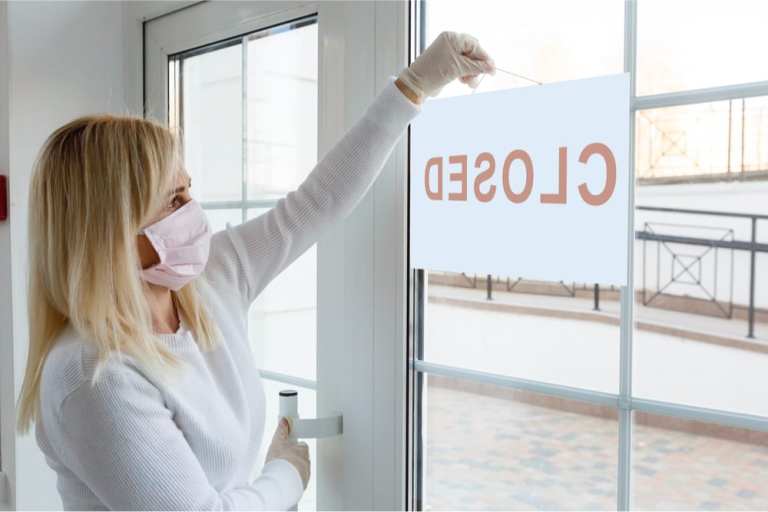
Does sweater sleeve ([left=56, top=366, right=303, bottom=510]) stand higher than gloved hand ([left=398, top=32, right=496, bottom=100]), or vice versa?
gloved hand ([left=398, top=32, right=496, bottom=100])

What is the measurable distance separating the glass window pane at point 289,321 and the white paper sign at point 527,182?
303 mm

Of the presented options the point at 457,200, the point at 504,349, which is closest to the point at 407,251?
the point at 457,200

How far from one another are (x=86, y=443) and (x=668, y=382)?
779mm

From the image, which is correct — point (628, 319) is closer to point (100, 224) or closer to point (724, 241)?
point (724, 241)

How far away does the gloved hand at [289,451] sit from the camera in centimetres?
128

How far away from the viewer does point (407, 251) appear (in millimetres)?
1272

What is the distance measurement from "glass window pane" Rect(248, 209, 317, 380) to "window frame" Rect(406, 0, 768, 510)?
26 cm

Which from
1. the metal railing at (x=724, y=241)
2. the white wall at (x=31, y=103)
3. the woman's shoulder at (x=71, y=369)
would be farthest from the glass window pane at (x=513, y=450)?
the white wall at (x=31, y=103)

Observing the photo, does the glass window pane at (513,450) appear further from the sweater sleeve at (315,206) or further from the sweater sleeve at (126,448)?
the sweater sleeve at (126,448)

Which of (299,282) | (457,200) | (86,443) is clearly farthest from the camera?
(299,282)

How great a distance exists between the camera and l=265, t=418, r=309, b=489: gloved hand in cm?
128

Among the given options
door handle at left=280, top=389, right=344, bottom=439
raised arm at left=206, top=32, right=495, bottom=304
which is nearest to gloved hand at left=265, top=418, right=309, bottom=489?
door handle at left=280, top=389, right=344, bottom=439

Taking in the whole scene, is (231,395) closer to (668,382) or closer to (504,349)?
(504,349)

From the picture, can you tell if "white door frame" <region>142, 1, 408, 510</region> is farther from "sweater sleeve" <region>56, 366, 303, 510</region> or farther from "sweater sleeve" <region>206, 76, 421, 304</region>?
"sweater sleeve" <region>56, 366, 303, 510</region>
